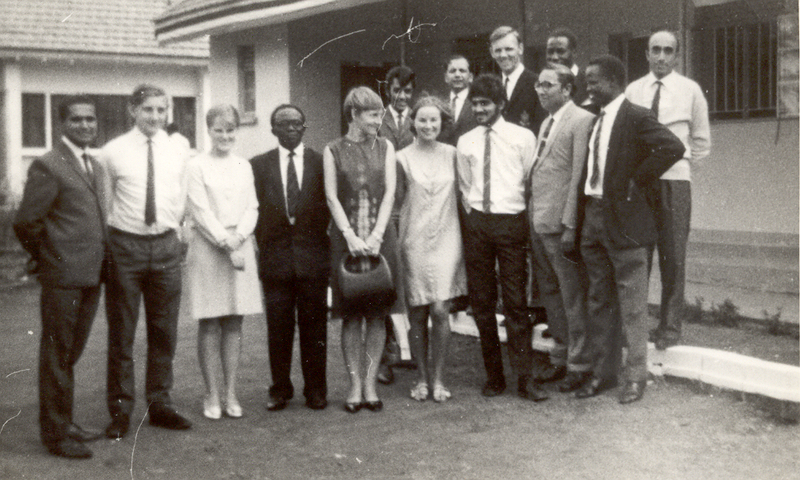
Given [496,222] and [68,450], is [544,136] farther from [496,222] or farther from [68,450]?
[68,450]

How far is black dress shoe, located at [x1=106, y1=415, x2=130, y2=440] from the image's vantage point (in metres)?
5.23

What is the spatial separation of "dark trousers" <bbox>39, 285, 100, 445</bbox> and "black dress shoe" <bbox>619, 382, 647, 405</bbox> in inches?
128

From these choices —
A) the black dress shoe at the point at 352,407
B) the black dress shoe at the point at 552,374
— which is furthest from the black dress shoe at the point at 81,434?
the black dress shoe at the point at 552,374

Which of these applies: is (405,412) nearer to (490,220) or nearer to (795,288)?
(490,220)

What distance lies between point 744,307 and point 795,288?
0.71m

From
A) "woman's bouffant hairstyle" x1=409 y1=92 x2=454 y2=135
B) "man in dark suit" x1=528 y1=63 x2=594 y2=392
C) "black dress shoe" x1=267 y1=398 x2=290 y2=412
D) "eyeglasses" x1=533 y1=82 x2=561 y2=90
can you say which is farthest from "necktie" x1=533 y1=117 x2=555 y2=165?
"black dress shoe" x1=267 y1=398 x2=290 y2=412

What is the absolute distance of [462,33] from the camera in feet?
40.3

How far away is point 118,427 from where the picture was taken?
17.2 ft

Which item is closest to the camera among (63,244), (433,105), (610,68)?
(63,244)

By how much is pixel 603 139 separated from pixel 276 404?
2.61 metres

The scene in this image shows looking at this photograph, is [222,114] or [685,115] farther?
[685,115]

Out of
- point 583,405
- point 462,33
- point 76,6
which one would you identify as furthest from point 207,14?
point 583,405

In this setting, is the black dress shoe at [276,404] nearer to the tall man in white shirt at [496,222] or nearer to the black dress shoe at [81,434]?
the black dress shoe at [81,434]

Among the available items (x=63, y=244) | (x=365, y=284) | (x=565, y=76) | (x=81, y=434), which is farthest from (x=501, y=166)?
Answer: (x=81, y=434)
